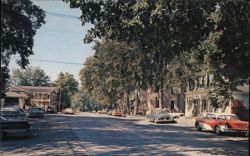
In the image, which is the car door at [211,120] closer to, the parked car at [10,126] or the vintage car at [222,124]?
the vintage car at [222,124]

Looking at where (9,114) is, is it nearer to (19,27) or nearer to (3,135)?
(3,135)

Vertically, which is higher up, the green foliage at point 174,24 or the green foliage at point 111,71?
the green foliage at point 111,71

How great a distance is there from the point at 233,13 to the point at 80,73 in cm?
10043

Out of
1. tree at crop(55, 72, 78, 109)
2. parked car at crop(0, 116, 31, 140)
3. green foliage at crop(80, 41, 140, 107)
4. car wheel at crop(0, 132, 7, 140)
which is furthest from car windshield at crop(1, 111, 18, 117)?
tree at crop(55, 72, 78, 109)

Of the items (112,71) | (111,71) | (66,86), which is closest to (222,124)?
(112,71)

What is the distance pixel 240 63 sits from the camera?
893 inches

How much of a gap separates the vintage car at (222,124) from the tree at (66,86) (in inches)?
4878

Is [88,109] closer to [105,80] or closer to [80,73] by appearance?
[80,73]

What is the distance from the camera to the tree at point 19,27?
3594 centimetres

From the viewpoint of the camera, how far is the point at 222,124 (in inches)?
1296

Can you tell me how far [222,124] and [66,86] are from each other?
14177cm

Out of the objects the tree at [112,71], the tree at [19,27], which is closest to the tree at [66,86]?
the tree at [112,71]

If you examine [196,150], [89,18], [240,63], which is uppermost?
[89,18]

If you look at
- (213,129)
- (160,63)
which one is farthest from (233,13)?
(160,63)
